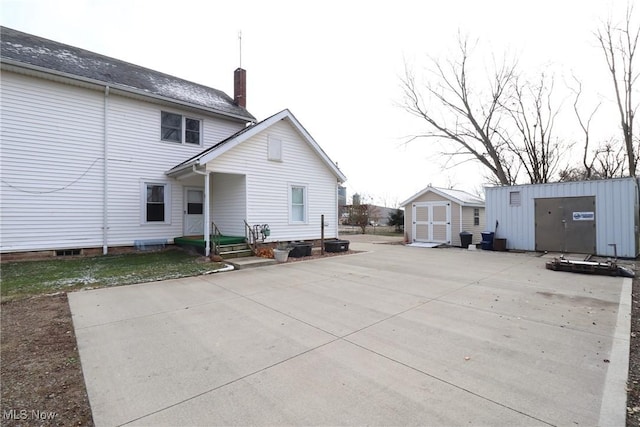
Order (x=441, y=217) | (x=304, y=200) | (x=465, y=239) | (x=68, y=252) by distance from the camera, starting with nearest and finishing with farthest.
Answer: (x=68, y=252)
(x=304, y=200)
(x=465, y=239)
(x=441, y=217)

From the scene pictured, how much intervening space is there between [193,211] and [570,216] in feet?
51.6

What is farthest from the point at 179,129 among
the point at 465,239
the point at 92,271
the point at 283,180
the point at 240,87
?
the point at 465,239

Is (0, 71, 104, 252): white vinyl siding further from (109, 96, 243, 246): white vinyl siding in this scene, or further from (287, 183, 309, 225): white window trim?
(287, 183, 309, 225): white window trim

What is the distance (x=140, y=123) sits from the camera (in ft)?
38.1

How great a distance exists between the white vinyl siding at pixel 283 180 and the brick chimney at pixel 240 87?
15.2ft

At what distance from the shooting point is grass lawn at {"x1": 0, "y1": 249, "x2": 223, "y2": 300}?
21.5 ft

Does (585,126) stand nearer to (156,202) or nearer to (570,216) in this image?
(570,216)

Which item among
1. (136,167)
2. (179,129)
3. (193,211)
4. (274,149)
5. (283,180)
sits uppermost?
(179,129)

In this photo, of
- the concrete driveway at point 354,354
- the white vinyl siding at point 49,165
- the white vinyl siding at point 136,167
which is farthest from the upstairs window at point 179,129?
the concrete driveway at point 354,354

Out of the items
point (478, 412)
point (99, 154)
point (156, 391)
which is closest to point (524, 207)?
point (478, 412)

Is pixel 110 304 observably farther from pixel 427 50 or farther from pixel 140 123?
pixel 427 50

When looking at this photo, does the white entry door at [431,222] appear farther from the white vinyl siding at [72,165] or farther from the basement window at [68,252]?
the basement window at [68,252]

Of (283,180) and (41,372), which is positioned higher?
(283,180)

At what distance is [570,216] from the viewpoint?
40.0 feet
